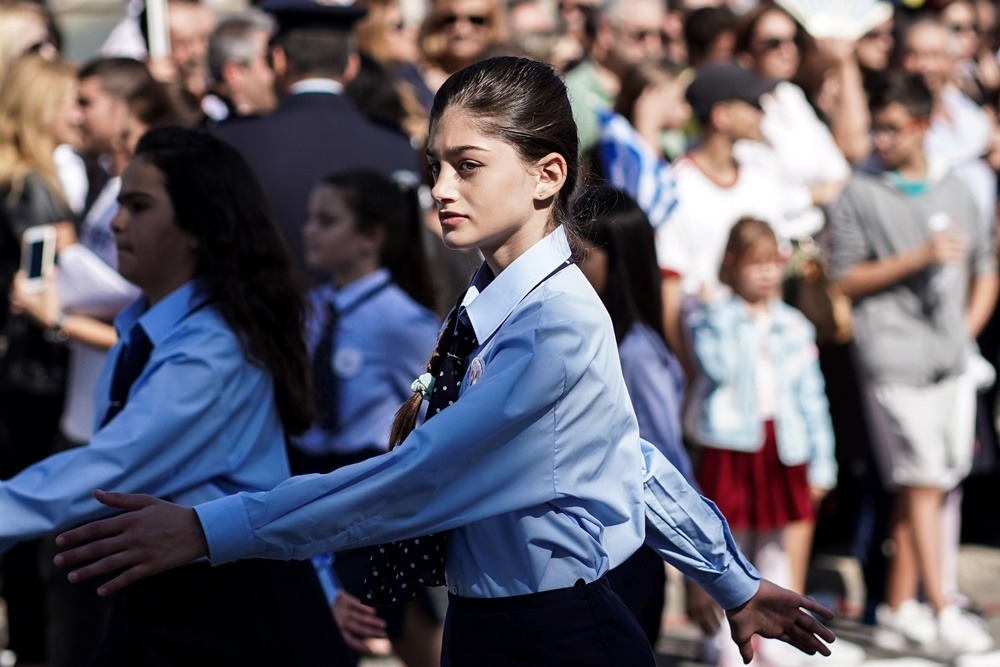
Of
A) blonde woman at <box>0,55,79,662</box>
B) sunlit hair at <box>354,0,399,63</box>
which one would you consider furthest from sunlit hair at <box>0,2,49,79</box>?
sunlit hair at <box>354,0,399,63</box>

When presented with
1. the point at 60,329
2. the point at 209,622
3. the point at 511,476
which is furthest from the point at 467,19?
the point at 511,476

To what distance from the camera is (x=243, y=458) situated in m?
3.35

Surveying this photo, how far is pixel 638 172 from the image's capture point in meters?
6.36

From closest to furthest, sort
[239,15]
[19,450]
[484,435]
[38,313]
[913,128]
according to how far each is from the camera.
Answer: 1. [484,435]
2. [38,313]
3. [19,450]
4. [913,128]
5. [239,15]

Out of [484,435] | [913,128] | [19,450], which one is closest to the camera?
[484,435]

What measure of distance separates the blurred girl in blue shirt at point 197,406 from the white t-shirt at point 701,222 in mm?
2930

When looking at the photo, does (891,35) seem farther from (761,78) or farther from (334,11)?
(334,11)

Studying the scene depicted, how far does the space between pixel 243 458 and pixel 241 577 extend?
0.81 ft

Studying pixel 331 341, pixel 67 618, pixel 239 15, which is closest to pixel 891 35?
pixel 239 15

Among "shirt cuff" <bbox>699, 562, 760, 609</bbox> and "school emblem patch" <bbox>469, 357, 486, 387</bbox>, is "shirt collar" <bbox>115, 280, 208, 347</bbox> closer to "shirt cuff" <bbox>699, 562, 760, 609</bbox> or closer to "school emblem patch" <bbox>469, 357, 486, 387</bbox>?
"school emblem patch" <bbox>469, 357, 486, 387</bbox>

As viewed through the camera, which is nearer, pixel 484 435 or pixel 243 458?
pixel 484 435

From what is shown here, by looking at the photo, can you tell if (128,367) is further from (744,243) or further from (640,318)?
(744,243)

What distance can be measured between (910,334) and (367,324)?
258 centimetres

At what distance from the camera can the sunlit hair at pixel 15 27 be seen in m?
7.37
